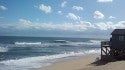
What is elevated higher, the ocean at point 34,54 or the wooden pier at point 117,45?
the wooden pier at point 117,45

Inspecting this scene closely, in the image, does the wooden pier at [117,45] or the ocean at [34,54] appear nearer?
the wooden pier at [117,45]

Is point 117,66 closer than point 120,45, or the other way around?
point 117,66

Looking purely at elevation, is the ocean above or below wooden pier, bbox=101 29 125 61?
below

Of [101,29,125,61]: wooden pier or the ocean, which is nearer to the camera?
[101,29,125,61]: wooden pier

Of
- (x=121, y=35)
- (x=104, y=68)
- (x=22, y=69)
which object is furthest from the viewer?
(x=121, y=35)

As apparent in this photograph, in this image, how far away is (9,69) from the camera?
2991 cm

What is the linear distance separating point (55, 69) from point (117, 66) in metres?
8.24

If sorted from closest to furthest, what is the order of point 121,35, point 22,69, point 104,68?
1. point 104,68
2. point 22,69
3. point 121,35

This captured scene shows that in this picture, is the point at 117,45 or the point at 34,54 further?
the point at 34,54

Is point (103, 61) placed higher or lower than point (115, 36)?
lower

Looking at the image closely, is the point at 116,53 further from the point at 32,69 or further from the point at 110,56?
the point at 32,69

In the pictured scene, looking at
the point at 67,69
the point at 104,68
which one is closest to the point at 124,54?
the point at 67,69

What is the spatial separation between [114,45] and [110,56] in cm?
168

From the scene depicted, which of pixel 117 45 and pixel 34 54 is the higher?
pixel 117 45
